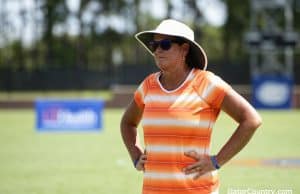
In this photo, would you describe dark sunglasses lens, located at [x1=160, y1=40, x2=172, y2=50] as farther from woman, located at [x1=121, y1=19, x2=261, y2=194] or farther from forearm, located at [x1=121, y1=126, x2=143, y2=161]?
forearm, located at [x1=121, y1=126, x2=143, y2=161]

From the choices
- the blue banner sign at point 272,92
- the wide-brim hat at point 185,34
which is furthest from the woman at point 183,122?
the blue banner sign at point 272,92

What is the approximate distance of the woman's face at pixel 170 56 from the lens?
4.95 m

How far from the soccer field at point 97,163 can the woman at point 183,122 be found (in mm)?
4660

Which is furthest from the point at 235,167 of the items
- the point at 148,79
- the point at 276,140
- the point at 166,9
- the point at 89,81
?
the point at 166,9

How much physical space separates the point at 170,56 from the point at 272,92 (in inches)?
1198

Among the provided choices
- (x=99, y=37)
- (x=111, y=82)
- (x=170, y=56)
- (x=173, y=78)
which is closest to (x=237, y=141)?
(x=173, y=78)

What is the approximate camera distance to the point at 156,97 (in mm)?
4887

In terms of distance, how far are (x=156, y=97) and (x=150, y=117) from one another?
135 millimetres

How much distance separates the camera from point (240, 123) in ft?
15.6

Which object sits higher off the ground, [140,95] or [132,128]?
[140,95]

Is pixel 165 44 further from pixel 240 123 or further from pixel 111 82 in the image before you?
pixel 111 82

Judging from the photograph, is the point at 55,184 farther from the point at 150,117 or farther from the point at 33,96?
the point at 33,96

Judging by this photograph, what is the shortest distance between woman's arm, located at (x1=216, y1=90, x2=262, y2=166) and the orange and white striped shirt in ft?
0.24

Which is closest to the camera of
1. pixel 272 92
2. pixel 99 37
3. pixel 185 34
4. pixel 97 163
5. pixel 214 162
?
pixel 214 162
